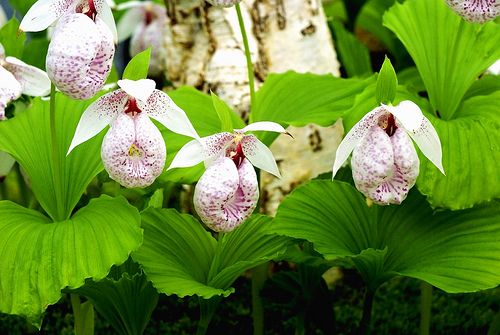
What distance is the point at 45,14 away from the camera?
39.8 inches

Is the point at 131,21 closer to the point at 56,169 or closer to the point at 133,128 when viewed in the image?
the point at 56,169

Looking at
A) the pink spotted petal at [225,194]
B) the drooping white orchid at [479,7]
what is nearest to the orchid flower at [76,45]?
the pink spotted petal at [225,194]

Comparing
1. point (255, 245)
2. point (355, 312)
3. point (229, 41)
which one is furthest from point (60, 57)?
point (355, 312)

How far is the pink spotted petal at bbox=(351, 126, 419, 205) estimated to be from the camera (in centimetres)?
98

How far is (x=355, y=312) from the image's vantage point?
1.62 meters

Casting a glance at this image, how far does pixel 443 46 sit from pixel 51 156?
3.12ft

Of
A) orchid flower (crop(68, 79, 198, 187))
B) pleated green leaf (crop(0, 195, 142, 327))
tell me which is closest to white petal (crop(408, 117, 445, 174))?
orchid flower (crop(68, 79, 198, 187))

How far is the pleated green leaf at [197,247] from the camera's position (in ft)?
3.72

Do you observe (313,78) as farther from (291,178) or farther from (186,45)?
(186,45)

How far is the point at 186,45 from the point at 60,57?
971 millimetres

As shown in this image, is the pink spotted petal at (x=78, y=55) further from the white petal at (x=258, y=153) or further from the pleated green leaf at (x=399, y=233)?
the pleated green leaf at (x=399, y=233)

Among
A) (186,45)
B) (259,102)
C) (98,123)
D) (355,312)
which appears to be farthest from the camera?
(186,45)

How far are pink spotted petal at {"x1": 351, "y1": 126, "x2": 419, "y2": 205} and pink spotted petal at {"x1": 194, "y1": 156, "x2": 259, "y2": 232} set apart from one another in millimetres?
194

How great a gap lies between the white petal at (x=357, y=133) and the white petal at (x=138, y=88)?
1.15 feet
